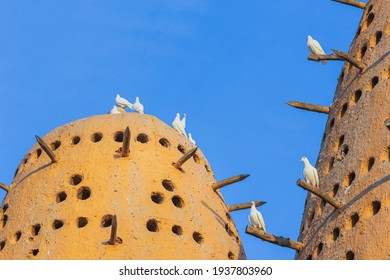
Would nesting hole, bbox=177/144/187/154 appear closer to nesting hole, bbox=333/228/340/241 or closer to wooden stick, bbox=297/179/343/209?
wooden stick, bbox=297/179/343/209

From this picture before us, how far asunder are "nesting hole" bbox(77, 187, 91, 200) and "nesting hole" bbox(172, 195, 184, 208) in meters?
1.48

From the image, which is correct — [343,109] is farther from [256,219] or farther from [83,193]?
[83,193]

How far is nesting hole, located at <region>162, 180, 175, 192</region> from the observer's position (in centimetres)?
3197

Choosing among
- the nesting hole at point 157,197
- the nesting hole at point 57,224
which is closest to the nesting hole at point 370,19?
the nesting hole at point 157,197

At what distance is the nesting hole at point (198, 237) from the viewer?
31438mm

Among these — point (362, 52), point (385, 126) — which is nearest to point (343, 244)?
point (385, 126)

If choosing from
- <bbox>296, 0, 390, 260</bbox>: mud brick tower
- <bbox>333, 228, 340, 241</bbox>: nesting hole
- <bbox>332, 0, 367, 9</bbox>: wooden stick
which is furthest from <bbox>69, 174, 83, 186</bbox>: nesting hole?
<bbox>332, 0, 367, 9</bbox>: wooden stick

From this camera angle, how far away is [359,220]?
29.2 meters

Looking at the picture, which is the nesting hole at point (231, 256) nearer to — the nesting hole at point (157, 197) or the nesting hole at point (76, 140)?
the nesting hole at point (157, 197)

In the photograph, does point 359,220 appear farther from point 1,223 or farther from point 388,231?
point 1,223

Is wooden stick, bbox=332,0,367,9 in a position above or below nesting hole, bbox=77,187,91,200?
above

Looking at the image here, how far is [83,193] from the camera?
31.6m

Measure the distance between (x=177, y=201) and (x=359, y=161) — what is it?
138 inches

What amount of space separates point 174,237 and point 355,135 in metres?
3.49
